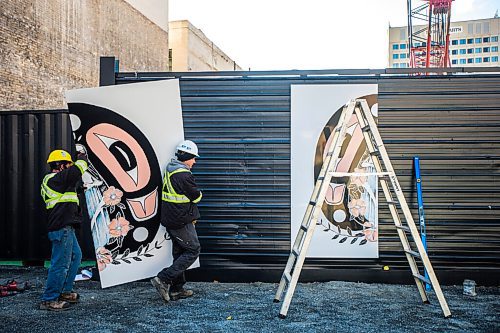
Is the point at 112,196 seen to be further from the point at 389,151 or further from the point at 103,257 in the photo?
the point at 389,151

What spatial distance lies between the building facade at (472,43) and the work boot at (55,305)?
203 ft

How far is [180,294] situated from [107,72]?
3251 mm

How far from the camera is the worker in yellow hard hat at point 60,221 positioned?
5.33m

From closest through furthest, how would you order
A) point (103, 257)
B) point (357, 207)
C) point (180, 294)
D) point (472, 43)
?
point (180, 294) < point (103, 257) < point (357, 207) < point (472, 43)

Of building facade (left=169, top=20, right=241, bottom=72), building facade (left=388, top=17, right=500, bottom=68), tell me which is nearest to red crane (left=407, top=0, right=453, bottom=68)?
building facade (left=169, top=20, right=241, bottom=72)

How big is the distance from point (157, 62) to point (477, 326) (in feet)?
73.6

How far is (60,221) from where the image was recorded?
533cm

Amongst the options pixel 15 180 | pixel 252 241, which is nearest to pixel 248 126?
pixel 252 241

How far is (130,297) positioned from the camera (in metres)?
5.91

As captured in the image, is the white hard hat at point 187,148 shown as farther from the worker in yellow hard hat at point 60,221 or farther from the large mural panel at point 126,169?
the worker in yellow hard hat at point 60,221

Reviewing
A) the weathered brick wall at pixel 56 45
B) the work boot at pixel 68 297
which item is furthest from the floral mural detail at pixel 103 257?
the weathered brick wall at pixel 56 45

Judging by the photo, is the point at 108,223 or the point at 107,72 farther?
the point at 107,72

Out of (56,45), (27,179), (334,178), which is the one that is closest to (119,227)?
(27,179)

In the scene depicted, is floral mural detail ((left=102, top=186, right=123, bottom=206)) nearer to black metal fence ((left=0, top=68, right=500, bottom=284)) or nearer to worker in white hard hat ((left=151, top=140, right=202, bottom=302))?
worker in white hard hat ((left=151, top=140, right=202, bottom=302))
